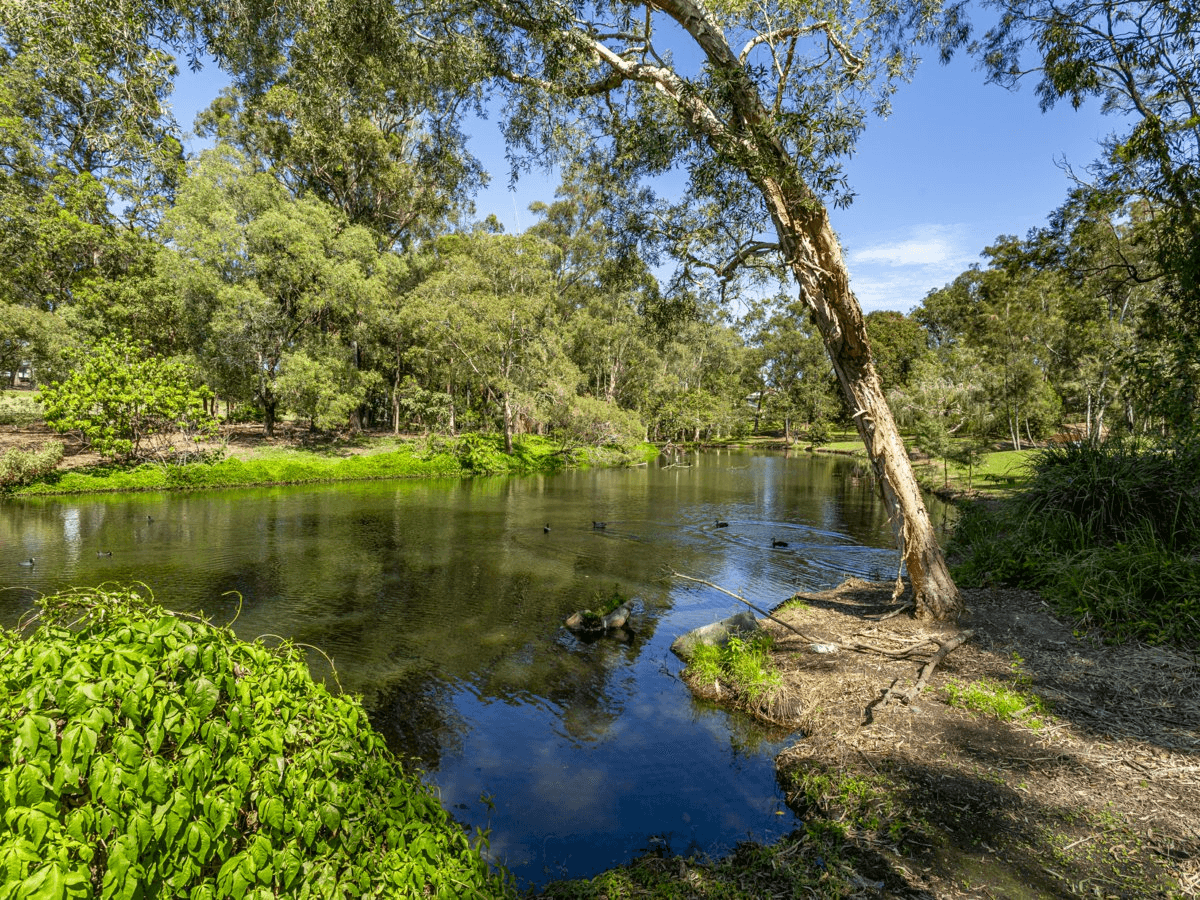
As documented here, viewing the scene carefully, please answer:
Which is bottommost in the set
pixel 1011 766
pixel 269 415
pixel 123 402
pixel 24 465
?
pixel 1011 766

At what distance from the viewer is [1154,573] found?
8.13 metres

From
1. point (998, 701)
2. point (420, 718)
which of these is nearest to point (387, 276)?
point (420, 718)

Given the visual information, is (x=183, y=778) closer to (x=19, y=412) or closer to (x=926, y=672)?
(x=926, y=672)

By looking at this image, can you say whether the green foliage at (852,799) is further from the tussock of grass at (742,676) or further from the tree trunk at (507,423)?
the tree trunk at (507,423)

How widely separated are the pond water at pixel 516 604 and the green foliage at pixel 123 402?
410 centimetres

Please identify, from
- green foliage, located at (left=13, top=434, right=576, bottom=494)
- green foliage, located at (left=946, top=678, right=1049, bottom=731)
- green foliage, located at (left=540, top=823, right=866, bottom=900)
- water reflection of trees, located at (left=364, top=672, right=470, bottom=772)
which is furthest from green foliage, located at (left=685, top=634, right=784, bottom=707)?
green foliage, located at (left=13, top=434, right=576, bottom=494)

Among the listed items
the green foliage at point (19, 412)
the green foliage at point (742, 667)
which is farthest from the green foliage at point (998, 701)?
the green foliage at point (19, 412)

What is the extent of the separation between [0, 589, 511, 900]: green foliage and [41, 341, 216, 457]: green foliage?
28974 mm

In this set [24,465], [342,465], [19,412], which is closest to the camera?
[24,465]

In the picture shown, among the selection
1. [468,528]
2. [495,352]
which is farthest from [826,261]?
[495,352]

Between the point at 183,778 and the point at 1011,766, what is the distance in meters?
6.63

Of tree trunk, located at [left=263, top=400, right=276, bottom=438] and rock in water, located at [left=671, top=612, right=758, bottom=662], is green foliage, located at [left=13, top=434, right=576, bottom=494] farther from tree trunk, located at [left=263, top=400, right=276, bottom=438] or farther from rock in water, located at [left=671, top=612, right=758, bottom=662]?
rock in water, located at [left=671, top=612, right=758, bottom=662]

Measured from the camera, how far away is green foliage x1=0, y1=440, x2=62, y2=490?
22312 millimetres

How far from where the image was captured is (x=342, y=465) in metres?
32.1
